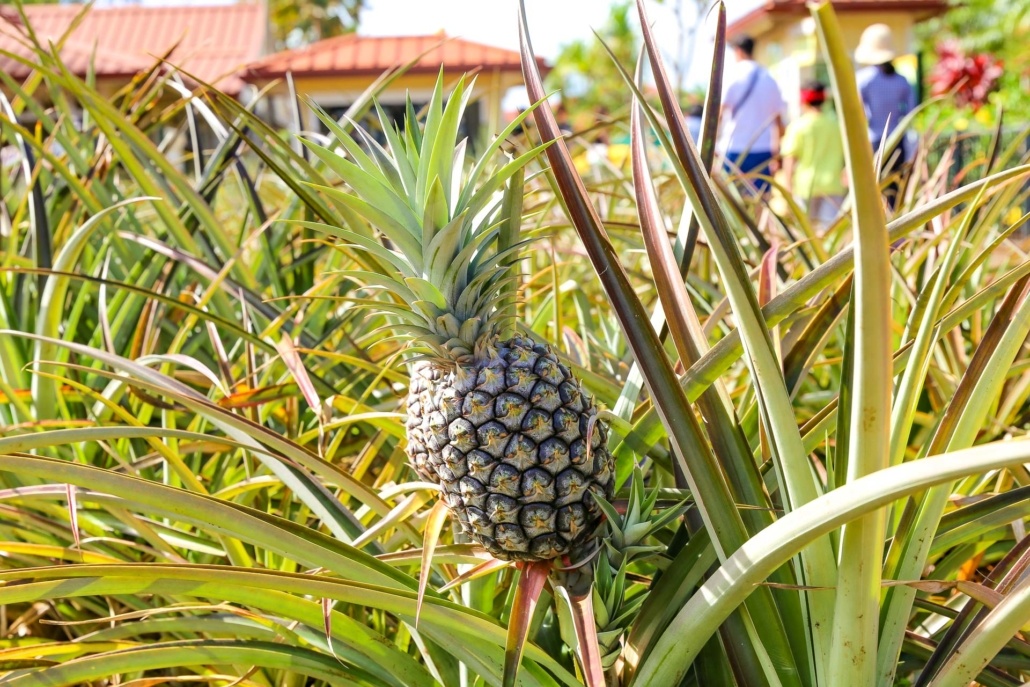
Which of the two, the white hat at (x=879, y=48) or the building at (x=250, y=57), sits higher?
the building at (x=250, y=57)

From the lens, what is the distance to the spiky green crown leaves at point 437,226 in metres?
0.80

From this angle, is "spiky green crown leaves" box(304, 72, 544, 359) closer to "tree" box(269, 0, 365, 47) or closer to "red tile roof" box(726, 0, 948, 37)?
"red tile roof" box(726, 0, 948, 37)

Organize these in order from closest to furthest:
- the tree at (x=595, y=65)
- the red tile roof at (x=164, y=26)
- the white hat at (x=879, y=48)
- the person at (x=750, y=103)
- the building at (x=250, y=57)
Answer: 1. the person at (x=750, y=103)
2. the white hat at (x=879, y=48)
3. the building at (x=250, y=57)
4. the red tile roof at (x=164, y=26)
5. the tree at (x=595, y=65)

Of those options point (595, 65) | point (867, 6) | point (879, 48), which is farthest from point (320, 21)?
point (879, 48)

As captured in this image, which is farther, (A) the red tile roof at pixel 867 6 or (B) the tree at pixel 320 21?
(B) the tree at pixel 320 21

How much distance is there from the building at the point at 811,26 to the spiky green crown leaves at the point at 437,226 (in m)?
13.5

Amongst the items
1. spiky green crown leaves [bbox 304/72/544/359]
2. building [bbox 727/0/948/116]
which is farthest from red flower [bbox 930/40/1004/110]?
spiky green crown leaves [bbox 304/72/544/359]

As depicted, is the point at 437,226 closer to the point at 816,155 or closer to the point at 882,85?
the point at 816,155

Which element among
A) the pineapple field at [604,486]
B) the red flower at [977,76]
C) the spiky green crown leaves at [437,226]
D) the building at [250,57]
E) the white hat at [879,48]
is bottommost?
the pineapple field at [604,486]

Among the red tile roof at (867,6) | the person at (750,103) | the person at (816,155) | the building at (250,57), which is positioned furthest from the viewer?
the red tile roof at (867,6)

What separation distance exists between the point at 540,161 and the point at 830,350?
3.15ft

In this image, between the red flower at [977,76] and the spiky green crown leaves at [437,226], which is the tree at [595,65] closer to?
the red flower at [977,76]

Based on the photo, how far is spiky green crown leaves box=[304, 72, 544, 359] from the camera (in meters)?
0.80

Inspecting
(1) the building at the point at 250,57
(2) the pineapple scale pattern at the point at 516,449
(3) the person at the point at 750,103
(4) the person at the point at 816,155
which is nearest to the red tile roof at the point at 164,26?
(1) the building at the point at 250,57
